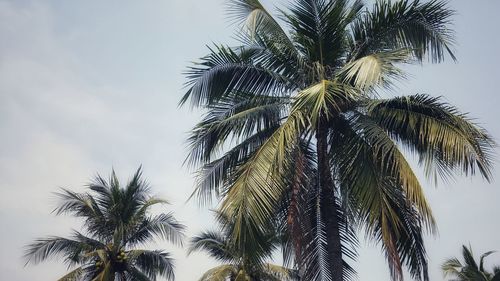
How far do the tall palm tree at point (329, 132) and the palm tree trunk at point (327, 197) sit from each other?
2cm

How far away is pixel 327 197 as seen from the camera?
34.9 feet

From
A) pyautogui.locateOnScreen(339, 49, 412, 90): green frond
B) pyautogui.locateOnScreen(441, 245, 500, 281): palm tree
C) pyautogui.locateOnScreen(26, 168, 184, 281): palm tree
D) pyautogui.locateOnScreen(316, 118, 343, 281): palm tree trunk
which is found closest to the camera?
pyautogui.locateOnScreen(339, 49, 412, 90): green frond

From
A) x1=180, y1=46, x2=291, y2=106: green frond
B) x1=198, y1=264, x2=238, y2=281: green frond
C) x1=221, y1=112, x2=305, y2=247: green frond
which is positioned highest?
x1=180, y1=46, x2=291, y2=106: green frond

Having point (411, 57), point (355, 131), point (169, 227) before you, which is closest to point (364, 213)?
point (355, 131)

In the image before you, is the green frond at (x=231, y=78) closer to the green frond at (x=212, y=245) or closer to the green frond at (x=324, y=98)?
the green frond at (x=324, y=98)

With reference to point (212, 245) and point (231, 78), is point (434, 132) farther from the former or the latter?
point (212, 245)

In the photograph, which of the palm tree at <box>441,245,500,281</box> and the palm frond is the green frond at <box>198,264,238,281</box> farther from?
the palm tree at <box>441,245,500,281</box>

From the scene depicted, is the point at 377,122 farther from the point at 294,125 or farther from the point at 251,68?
the point at 251,68

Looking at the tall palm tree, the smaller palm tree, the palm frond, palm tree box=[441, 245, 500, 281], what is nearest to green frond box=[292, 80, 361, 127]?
the tall palm tree

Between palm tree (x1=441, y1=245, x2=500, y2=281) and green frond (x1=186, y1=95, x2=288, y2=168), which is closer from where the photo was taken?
green frond (x1=186, y1=95, x2=288, y2=168)

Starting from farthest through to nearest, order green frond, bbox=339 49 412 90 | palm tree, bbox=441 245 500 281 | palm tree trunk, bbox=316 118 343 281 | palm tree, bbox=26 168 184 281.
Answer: palm tree, bbox=441 245 500 281 < palm tree, bbox=26 168 184 281 < palm tree trunk, bbox=316 118 343 281 < green frond, bbox=339 49 412 90

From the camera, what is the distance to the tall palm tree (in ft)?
30.5

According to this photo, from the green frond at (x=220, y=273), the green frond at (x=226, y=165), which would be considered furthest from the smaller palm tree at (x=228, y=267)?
the green frond at (x=226, y=165)

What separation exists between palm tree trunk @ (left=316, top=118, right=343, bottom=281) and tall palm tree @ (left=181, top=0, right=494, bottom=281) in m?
0.02
